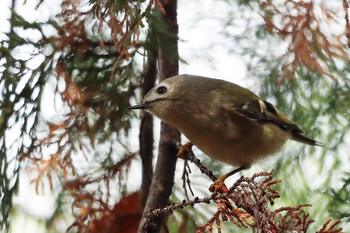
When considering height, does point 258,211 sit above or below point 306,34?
below

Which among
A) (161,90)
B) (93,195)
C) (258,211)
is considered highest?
(161,90)

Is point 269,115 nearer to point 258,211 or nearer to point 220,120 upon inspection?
point 220,120

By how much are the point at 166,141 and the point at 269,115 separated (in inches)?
15.7

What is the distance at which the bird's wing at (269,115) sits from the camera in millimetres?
1812

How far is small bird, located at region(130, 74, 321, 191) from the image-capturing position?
5.59 ft

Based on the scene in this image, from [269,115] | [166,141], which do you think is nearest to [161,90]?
[166,141]

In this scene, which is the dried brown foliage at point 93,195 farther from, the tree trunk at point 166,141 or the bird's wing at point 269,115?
the bird's wing at point 269,115

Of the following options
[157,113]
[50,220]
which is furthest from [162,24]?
[50,220]

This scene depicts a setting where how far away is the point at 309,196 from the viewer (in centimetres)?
190

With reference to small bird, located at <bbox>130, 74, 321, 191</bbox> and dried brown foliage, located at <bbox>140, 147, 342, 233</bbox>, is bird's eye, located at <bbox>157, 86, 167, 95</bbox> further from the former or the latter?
dried brown foliage, located at <bbox>140, 147, 342, 233</bbox>

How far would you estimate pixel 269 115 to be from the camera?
189 centimetres

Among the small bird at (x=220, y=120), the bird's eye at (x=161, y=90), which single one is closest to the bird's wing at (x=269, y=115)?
the small bird at (x=220, y=120)

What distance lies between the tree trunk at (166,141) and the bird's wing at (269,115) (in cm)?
25

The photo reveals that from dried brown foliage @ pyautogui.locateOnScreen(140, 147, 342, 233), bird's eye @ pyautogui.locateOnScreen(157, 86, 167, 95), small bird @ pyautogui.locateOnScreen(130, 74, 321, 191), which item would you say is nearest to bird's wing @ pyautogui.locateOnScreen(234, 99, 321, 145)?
small bird @ pyautogui.locateOnScreen(130, 74, 321, 191)
